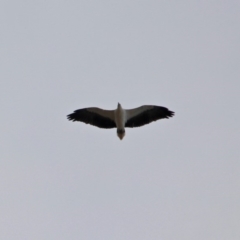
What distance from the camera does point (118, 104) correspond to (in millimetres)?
20859

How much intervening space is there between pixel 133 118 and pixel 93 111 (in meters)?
1.68

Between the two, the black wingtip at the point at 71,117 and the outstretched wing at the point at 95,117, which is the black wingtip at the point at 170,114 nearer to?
the outstretched wing at the point at 95,117

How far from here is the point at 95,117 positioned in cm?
2133

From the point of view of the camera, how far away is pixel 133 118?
21.2 m

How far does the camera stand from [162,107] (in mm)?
21156

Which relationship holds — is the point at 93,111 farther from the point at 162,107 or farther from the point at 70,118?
the point at 162,107

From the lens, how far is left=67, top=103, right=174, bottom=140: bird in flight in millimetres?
21031

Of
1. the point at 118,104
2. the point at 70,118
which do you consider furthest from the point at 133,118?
the point at 70,118

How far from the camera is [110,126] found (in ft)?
69.2

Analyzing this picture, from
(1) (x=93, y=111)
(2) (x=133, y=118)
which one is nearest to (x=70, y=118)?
(1) (x=93, y=111)

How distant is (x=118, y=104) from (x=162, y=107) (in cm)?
184

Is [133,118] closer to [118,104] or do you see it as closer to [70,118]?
[118,104]

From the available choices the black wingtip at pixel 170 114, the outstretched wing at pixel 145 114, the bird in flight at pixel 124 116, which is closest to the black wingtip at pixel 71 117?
the bird in flight at pixel 124 116

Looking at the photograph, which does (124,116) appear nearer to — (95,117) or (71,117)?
(95,117)
